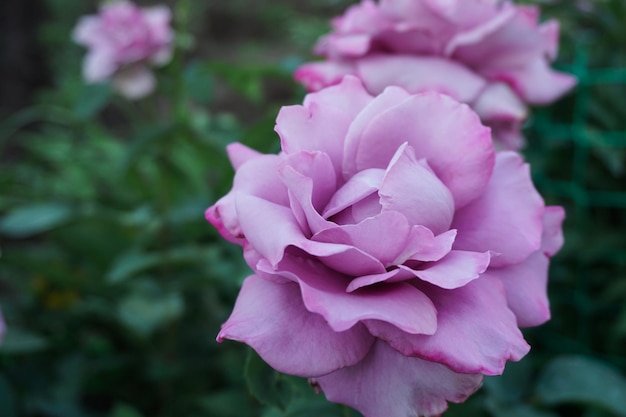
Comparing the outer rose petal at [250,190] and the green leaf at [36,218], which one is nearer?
the outer rose petal at [250,190]

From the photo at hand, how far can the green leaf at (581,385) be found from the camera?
63 centimetres

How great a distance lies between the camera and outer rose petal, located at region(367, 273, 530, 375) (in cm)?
33

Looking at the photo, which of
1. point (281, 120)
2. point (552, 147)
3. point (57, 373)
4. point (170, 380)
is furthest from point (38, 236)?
point (281, 120)

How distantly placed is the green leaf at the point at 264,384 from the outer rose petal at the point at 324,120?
139 millimetres

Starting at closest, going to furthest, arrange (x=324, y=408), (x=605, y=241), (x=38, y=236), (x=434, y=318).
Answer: (x=434, y=318), (x=324, y=408), (x=605, y=241), (x=38, y=236)

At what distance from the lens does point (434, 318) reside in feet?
1.15

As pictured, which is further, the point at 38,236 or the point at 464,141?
the point at 38,236

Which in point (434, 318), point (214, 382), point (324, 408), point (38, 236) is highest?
point (434, 318)

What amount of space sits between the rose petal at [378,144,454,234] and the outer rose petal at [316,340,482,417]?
0.27 ft

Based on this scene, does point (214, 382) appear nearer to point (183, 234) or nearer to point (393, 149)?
point (183, 234)

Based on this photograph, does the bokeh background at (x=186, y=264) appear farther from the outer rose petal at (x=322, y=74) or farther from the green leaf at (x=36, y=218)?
the outer rose petal at (x=322, y=74)

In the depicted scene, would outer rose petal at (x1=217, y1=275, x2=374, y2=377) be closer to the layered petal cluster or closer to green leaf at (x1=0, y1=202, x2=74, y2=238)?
the layered petal cluster

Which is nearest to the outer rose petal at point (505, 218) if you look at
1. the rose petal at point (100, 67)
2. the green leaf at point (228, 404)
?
the green leaf at point (228, 404)

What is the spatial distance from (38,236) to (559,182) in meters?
1.59
